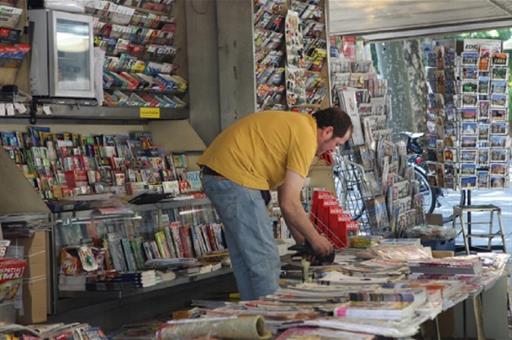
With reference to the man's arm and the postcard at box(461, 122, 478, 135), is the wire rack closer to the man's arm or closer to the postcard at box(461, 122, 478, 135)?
the postcard at box(461, 122, 478, 135)

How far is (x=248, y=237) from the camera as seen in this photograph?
17.2 ft

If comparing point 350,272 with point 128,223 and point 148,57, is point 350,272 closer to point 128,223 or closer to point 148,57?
point 128,223

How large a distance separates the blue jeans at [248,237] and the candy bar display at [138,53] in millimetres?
1536

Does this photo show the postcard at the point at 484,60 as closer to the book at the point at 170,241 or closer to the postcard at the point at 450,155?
the postcard at the point at 450,155

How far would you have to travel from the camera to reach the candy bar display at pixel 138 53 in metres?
6.55

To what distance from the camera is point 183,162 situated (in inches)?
281

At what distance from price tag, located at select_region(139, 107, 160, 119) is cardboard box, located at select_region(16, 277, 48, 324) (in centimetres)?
171

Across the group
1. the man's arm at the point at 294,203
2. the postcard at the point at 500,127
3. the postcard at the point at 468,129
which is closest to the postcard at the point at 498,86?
the postcard at the point at 500,127

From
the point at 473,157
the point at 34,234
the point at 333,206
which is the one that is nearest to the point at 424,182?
the point at 473,157

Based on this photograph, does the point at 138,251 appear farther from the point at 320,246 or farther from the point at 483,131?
the point at 483,131

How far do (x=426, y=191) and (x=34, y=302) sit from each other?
917 cm

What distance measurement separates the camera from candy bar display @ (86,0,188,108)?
21.5 ft

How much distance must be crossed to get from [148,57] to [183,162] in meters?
0.78

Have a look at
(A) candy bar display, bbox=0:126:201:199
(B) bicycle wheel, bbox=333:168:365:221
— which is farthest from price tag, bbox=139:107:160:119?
(B) bicycle wheel, bbox=333:168:365:221
